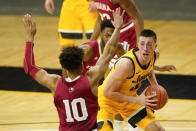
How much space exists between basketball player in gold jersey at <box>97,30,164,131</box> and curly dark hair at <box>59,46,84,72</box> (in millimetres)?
957

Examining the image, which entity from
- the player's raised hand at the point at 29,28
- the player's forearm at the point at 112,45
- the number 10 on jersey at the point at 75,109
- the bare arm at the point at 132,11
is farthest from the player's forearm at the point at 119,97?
the bare arm at the point at 132,11

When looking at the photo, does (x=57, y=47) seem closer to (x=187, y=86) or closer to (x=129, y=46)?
(x=187, y=86)

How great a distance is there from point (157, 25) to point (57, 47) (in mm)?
2853

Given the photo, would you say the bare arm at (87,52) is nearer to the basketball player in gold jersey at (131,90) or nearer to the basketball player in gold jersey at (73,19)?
the basketball player in gold jersey at (131,90)

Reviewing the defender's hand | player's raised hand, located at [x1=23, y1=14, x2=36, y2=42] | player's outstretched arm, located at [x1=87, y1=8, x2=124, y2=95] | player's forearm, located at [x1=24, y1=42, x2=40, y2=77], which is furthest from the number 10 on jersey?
the defender's hand

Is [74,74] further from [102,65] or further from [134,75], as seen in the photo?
[134,75]

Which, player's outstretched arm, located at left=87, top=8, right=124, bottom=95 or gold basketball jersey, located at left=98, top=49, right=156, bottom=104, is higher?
player's outstretched arm, located at left=87, top=8, right=124, bottom=95

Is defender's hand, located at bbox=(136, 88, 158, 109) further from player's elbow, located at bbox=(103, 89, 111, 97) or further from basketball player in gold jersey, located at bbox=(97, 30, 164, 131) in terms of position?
player's elbow, located at bbox=(103, 89, 111, 97)

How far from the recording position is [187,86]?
874cm

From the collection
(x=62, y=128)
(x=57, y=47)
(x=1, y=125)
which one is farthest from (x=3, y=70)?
Answer: (x=62, y=128)

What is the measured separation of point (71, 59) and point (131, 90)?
141 cm

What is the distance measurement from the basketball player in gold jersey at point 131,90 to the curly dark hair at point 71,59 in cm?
96

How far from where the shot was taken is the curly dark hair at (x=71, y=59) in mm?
4445

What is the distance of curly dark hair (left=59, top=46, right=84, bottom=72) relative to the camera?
4.45m
